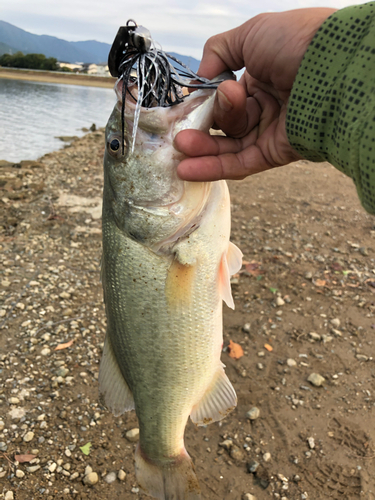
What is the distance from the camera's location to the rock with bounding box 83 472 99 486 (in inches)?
116

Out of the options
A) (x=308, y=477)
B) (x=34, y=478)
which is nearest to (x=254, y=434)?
(x=308, y=477)

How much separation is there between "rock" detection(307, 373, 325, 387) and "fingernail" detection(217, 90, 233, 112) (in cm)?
306

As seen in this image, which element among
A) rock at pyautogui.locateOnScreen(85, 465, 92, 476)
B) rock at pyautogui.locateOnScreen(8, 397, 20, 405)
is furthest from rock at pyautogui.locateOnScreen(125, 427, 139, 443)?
rock at pyautogui.locateOnScreen(8, 397, 20, 405)

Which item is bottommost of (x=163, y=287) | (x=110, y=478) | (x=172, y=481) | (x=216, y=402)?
(x=110, y=478)

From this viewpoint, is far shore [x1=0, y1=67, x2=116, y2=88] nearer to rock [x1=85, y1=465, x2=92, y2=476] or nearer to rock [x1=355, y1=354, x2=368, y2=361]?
rock [x1=355, y1=354, x2=368, y2=361]

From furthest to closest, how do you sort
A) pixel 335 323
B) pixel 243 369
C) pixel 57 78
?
pixel 57 78, pixel 335 323, pixel 243 369

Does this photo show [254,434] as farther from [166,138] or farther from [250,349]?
[166,138]

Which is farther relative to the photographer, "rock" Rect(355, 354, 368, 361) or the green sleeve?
"rock" Rect(355, 354, 368, 361)

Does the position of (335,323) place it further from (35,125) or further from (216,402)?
(35,125)

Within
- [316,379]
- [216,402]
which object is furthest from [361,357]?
[216,402]

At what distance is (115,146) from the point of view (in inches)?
76.7

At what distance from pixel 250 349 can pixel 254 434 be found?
3.33ft

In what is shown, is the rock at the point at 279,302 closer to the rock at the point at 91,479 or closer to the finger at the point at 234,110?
the rock at the point at 91,479

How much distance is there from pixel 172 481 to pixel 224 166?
6.31 feet
